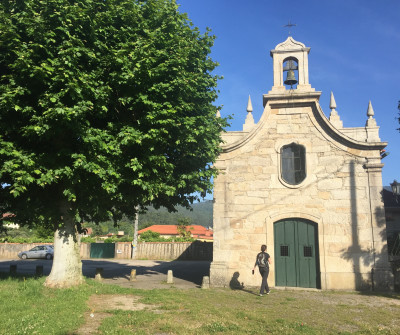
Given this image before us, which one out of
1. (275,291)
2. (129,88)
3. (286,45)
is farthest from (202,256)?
(129,88)

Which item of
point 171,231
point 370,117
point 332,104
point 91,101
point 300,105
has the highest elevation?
point 332,104

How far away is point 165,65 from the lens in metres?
9.54

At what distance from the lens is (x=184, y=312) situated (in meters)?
8.13

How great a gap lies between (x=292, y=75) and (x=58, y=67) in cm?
1015

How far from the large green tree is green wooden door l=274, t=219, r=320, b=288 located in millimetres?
4316

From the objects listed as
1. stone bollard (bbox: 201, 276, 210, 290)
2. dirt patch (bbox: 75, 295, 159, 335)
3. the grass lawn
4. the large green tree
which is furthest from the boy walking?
dirt patch (bbox: 75, 295, 159, 335)

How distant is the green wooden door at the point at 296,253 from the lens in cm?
1274

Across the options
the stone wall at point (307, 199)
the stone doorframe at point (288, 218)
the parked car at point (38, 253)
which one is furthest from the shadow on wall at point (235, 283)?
the parked car at point (38, 253)

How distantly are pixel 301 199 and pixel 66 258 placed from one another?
9.04m

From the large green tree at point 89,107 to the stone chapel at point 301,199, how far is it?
285 cm

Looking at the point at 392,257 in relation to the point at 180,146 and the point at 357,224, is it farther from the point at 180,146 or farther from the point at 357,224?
the point at 180,146

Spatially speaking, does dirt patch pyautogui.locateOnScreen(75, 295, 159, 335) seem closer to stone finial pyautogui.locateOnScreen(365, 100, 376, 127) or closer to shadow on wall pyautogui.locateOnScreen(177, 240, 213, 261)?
stone finial pyautogui.locateOnScreen(365, 100, 376, 127)

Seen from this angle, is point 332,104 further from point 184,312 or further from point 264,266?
point 184,312

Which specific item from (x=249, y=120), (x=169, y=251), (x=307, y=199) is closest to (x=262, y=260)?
(x=307, y=199)
